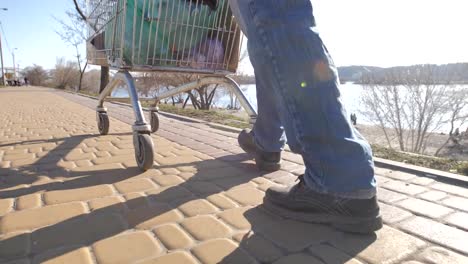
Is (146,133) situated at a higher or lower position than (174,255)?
higher

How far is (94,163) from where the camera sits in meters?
2.44

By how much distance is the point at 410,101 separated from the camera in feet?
41.9

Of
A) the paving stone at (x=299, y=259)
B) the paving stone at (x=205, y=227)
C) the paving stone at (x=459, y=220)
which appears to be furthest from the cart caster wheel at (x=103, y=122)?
the paving stone at (x=459, y=220)

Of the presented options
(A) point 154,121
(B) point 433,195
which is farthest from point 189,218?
(A) point 154,121

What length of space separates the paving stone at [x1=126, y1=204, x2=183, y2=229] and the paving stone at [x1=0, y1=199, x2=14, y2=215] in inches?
23.2

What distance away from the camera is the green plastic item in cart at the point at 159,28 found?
7.84 feet

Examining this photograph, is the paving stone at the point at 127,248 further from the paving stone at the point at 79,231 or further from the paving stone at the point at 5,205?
the paving stone at the point at 5,205

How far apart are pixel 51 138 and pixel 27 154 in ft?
2.73

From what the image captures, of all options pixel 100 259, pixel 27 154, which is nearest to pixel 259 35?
pixel 100 259

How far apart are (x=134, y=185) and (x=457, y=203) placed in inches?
69.8

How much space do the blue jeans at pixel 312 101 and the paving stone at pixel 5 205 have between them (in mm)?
1394

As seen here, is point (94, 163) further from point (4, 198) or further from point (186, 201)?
point (186, 201)

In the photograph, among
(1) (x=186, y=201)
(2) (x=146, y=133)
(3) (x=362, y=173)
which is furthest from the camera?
(2) (x=146, y=133)

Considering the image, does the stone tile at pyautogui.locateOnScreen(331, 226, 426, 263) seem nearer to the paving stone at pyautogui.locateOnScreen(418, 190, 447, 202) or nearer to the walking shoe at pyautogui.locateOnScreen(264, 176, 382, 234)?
the walking shoe at pyautogui.locateOnScreen(264, 176, 382, 234)
